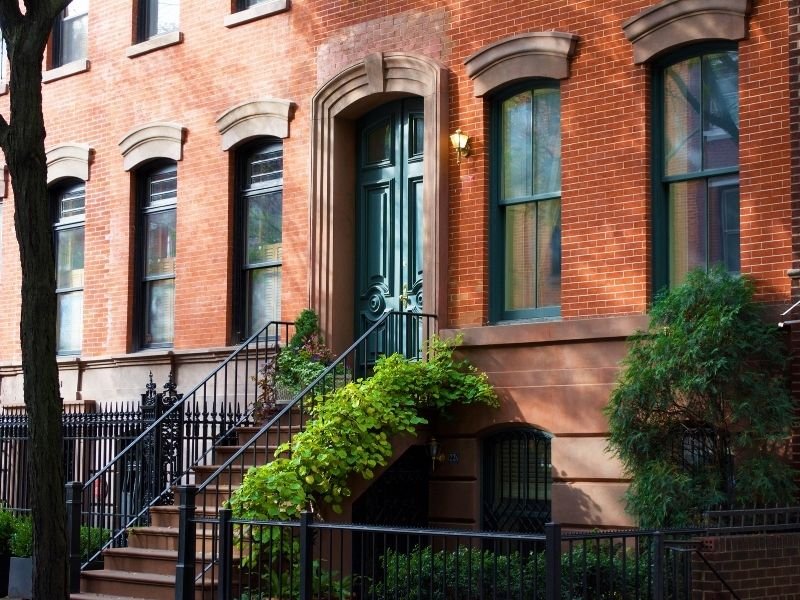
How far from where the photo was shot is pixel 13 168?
435 inches

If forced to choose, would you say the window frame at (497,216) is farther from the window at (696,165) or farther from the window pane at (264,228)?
the window pane at (264,228)

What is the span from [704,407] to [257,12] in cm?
847

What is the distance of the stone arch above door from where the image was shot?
15.7 metres

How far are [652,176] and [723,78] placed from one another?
45.5 inches

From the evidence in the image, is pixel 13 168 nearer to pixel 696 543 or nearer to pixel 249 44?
pixel 696 543

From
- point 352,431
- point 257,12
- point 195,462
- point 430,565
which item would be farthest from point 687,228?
point 257,12

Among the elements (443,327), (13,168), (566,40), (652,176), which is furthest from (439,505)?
(13,168)

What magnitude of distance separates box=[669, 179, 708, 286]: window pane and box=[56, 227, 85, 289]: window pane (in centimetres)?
1007

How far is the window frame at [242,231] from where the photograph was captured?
1778 centimetres

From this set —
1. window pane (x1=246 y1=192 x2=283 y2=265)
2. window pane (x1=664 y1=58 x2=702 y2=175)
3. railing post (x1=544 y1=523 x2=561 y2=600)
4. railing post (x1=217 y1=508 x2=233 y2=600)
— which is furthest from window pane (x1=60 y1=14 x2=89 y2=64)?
railing post (x1=544 y1=523 x2=561 y2=600)

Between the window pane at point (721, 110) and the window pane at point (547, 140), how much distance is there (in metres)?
1.76

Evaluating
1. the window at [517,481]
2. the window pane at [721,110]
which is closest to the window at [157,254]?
the window at [517,481]

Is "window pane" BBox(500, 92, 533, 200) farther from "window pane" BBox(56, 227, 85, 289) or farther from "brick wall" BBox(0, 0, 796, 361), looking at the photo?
"window pane" BBox(56, 227, 85, 289)

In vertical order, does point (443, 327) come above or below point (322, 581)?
above
